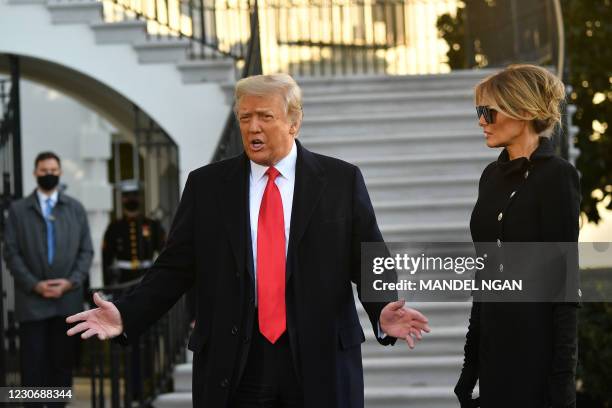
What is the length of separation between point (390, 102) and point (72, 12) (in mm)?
2756

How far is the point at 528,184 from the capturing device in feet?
13.7

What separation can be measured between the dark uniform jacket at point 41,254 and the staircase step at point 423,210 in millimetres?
2128

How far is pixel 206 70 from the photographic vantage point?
424 inches

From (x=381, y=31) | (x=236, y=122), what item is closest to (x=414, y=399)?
(x=236, y=122)

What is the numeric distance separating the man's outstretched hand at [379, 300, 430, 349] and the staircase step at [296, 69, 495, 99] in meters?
7.27

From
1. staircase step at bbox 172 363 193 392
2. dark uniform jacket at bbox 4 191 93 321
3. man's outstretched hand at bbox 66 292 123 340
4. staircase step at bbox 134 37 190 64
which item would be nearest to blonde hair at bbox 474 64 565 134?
man's outstretched hand at bbox 66 292 123 340

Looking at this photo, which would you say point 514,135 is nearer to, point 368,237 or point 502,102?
point 502,102

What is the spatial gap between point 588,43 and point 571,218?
27.1ft

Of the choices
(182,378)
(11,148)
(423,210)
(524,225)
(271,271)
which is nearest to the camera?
(524,225)

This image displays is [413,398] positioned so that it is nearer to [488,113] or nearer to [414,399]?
[414,399]

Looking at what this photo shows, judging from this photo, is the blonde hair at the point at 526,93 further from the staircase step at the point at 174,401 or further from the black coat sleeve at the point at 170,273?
the staircase step at the point at 174,401

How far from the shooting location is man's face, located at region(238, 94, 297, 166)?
14.1 ft

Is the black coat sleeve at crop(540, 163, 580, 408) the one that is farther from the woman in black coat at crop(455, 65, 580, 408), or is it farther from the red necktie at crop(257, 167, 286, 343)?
the red necktie at crop(257, 167, 286, 343)

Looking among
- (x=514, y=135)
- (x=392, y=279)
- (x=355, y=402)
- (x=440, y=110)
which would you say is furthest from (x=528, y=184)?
(x=440, y=110)
